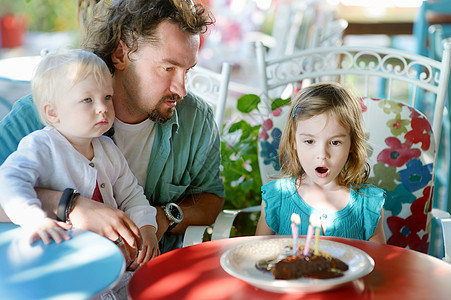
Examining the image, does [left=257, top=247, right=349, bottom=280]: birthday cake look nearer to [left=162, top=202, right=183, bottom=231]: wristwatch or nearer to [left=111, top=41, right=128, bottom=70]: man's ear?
[left=162, top=202, right=183, bottom=231]: wristwatch

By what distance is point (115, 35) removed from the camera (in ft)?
6.31

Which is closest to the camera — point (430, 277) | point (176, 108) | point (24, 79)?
point (430, 277)

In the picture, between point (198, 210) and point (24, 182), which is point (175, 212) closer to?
point (198, 210)

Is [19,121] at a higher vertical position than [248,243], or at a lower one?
higher

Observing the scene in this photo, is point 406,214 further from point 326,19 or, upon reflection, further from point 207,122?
point 326,19

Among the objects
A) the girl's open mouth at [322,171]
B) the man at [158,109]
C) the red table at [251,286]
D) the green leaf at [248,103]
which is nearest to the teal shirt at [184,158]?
the man at [158,109]

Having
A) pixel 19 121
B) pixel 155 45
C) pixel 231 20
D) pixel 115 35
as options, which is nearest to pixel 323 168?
pixel 155 45

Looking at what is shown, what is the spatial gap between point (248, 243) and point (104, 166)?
574mm

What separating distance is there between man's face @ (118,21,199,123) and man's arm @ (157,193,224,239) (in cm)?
35

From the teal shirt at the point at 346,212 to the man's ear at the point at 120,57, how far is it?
0.71m

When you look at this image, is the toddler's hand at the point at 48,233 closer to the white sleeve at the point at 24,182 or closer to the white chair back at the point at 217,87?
the white sleeve at the point at 24,182

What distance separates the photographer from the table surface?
1027 mm

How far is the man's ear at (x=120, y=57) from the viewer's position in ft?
6.39

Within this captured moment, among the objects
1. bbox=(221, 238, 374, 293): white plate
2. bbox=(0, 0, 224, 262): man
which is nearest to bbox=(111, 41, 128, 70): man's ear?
bbox=(0, 0, 224, 262): man
